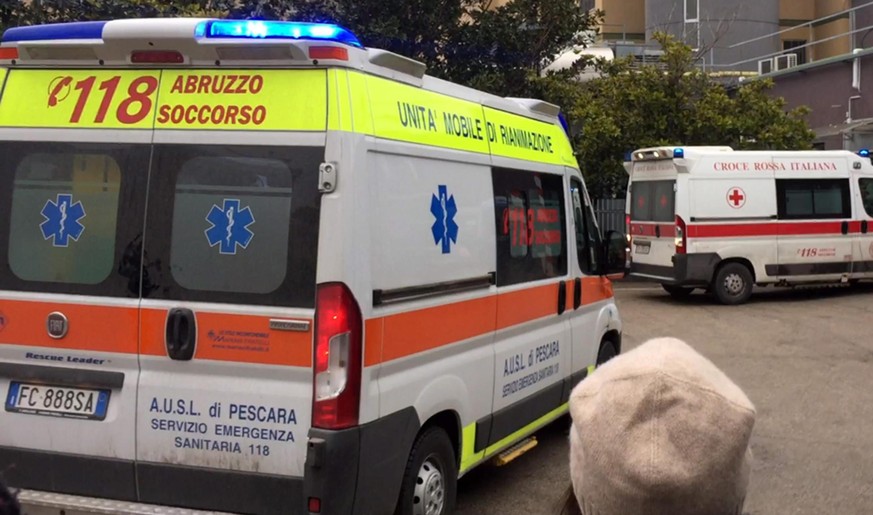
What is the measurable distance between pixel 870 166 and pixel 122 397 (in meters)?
15.9

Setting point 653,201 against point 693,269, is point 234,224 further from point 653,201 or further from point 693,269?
point 653,201

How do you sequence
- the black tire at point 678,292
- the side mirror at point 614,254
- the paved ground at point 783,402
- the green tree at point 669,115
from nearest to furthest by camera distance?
the paved ground at point 783,402 → the side mirror at point 614,254 → the black tire at point 678,292 → the green tree at point 669,115

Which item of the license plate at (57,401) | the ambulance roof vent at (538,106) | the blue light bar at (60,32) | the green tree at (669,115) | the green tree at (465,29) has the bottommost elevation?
the license plate at (57,401)

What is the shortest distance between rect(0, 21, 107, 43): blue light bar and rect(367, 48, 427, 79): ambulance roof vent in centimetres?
122

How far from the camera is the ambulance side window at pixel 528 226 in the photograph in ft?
18.3

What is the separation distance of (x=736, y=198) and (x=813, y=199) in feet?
5.51

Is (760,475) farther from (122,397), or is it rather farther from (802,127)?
(802,127)

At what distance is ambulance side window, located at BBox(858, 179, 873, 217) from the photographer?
16.9 m

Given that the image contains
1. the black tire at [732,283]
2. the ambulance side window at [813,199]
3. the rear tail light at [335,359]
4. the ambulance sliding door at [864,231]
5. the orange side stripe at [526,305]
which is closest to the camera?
the rear tail light at [335,359]

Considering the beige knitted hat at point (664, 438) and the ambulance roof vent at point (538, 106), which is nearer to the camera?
the beige knitted hat at point (664, 438)

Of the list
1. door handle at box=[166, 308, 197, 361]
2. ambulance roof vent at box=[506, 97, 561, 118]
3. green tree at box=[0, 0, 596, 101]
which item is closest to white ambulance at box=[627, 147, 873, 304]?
green tree at box=[0, 0, 596, 101]

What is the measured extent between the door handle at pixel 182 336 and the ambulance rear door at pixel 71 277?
196 mm

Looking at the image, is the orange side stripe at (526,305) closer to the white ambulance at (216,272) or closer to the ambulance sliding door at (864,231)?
the white ambulance at (216,272)

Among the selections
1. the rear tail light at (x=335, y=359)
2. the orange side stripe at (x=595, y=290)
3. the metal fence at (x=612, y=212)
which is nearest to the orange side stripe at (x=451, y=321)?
the rear tail light at (x=335, y=359)
